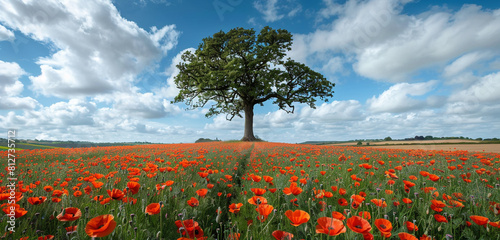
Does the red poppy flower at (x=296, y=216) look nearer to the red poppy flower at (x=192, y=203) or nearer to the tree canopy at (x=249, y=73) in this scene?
the red poppy flower at (x=192, y=203)

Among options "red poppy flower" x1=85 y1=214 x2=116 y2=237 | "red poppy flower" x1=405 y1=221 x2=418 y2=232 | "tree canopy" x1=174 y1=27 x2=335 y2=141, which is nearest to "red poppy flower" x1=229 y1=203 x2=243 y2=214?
"red poppy flower" x1=85 y1=214 x2=116 y2=237

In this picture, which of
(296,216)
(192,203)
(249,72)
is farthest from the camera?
(249,72)

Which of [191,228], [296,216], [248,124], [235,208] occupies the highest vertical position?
[248,124]

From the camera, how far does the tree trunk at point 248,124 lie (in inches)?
1074

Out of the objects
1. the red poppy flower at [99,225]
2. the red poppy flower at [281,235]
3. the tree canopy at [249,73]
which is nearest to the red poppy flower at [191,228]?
the red poppy flower at [99,225]

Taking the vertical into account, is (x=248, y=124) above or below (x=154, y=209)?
above

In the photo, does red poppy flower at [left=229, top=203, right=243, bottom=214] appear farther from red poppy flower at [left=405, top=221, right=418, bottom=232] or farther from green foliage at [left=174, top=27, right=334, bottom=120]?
green foliage at [left=174, top=27, right=334, bottom=120]

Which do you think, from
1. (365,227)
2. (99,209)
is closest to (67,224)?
(99,209)

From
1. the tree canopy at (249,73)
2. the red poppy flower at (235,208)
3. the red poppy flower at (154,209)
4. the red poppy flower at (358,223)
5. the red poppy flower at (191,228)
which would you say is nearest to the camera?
the red poppy flower at (358,223)

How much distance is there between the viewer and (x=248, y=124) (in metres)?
27.5

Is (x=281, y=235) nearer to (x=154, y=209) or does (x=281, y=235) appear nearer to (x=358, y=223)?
(x=358, y=223)

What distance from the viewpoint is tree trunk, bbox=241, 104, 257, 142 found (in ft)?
89.5

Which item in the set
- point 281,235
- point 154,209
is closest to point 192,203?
point 154,209

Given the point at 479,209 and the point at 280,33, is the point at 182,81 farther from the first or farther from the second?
the point at 479,209
